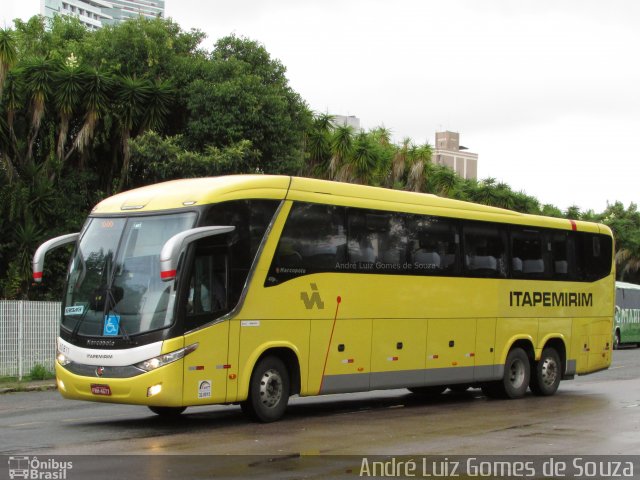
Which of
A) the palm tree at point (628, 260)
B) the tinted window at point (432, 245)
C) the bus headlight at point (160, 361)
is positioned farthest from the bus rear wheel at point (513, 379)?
the palm tree at point (628, 260)

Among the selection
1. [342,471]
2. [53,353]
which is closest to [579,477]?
[342,471]

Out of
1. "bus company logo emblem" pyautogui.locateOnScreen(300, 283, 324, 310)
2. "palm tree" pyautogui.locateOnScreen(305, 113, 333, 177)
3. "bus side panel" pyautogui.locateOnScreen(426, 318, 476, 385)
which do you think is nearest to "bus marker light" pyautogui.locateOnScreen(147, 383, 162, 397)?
"bus company logo emblem" pyautogui.locateOnScreen(300, 283, 324, 310)

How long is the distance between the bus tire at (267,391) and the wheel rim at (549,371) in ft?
24.1

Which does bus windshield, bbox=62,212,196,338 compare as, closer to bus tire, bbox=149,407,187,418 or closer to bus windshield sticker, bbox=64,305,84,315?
bus windshield sticker, bbox=64,305,84,315

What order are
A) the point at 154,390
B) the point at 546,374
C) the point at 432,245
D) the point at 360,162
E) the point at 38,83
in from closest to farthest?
the point at 154,390, the point at 432,245, the point at 546,374, the point at 38,83, the point at 360,162

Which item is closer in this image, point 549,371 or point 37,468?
point 37,468

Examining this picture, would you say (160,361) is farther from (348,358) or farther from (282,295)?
(348,358)

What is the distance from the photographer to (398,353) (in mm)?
16547

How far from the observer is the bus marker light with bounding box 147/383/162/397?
507 inches

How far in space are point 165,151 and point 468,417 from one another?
50.6 feet

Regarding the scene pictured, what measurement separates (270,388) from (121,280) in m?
2.69

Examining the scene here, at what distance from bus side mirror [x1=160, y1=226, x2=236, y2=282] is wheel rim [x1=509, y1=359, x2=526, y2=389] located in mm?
8190

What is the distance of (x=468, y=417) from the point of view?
609 inches

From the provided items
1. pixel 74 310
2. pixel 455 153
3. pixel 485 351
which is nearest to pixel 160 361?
pixel 74 310
